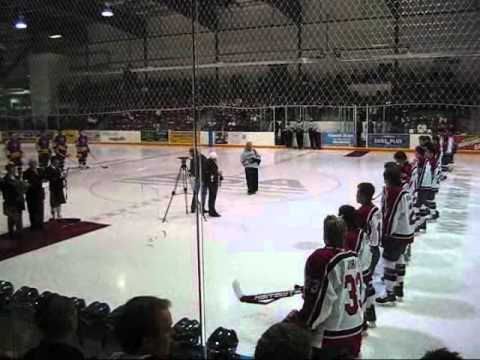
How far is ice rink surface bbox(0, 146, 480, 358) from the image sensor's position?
3717mm

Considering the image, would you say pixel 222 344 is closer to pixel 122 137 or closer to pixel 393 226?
pixel 393 226

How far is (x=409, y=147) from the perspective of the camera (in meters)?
16.2

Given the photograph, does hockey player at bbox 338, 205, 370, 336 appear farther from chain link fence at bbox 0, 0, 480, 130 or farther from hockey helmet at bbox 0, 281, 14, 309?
hockey helmet at bbox 0, 281, 14, 309

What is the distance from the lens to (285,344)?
4.27 ft

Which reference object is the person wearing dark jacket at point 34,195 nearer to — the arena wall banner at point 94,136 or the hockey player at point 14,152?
the hockey player at point 14,152

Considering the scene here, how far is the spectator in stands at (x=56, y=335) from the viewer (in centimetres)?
155

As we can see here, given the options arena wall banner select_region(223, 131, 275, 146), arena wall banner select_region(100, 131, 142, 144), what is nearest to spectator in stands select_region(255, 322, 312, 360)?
arena wall banner select_region(223, 131, 275, 146)

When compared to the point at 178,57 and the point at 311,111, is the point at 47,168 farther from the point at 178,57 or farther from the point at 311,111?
the point at 311,111

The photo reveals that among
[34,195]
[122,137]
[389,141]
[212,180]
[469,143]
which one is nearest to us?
[34,195]

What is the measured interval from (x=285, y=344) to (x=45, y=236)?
574cm

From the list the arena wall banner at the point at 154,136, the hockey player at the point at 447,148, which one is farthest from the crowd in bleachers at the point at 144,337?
the arena wall banner at the point at 154,136

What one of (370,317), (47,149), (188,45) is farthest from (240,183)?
(370,317)

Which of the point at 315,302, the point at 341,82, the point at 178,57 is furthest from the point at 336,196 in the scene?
the point at 315,302

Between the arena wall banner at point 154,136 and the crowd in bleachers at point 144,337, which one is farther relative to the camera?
the arena wall banner at point 154,136
